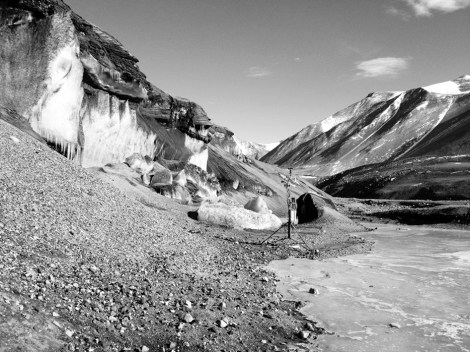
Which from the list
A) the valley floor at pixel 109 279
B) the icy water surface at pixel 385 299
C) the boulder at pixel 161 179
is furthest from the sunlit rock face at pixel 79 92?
the icy water surface at pixel 385 299

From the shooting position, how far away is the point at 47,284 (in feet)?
32.3

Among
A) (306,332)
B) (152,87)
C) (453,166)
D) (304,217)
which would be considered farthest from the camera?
(453,166)

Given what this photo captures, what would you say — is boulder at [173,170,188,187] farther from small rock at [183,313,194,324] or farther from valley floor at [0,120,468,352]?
small rock at [183,313,194,324]

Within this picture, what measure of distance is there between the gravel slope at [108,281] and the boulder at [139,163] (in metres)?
21.7

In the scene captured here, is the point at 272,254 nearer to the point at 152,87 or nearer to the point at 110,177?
the point at 110,177

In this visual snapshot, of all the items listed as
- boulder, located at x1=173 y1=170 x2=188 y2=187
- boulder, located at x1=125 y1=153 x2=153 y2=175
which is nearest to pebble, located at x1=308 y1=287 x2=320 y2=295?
boulder, located at x1=125 y1=153 x2=153 y2=175

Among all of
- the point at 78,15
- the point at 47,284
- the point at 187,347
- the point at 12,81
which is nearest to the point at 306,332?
the point at 187,347

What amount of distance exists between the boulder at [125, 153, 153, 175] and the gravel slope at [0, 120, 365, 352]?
21.7m

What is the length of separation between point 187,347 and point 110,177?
25.6 meters

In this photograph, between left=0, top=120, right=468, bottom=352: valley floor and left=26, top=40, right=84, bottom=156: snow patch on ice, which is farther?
left=26, top=40, right=84, bottom=156: snow patch on ice

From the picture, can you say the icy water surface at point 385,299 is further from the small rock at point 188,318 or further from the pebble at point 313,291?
the small rock at point 188,318

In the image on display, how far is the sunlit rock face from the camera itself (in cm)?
3031

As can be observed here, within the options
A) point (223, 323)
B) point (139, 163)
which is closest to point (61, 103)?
point (139, 163)

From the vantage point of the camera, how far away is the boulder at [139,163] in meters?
41.8
